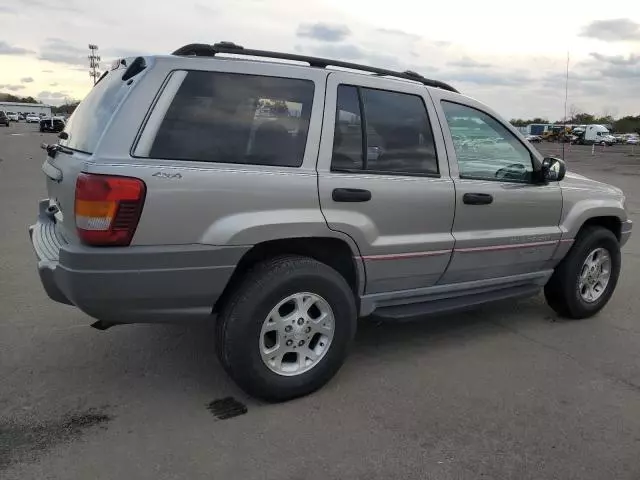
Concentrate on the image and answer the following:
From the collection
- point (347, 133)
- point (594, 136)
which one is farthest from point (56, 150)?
point (594, 136)

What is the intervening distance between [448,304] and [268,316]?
1495 mm

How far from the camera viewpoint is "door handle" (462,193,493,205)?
401 centimetres

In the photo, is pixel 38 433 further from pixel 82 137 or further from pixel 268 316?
pixel 82 137

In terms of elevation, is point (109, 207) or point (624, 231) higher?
point (109, 207)

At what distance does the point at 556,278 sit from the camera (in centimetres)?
496

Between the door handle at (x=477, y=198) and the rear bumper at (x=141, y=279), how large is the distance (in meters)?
1.70

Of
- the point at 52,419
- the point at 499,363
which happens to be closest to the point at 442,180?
the point at 499,363

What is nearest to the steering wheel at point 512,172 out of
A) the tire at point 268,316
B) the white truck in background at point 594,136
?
the tire at point 268,316

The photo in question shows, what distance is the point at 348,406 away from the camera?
135 inches

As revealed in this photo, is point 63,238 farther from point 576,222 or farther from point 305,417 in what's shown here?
point 576,222

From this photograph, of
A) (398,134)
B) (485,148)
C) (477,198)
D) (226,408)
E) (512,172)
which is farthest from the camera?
(512,172)

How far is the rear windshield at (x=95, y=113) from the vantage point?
3.18 metres

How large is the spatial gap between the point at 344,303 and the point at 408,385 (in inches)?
28.1

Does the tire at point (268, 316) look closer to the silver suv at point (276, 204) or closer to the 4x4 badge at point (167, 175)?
the silver suv at point (276, 204)
